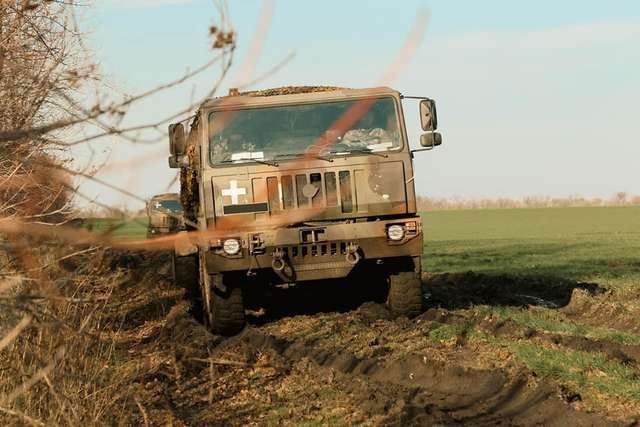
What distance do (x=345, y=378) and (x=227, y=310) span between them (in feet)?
13.0

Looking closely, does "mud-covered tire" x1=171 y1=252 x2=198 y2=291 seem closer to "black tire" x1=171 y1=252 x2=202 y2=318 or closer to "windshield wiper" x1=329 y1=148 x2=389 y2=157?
"black tire" x1=171 y1=252 x2=202 y2=318

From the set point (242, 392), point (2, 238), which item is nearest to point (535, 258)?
point (242, 392)

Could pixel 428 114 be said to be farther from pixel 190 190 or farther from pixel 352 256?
pixel 190 190

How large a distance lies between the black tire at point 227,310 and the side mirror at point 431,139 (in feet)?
9.34

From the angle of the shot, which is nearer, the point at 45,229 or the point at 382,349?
the point at 45,229

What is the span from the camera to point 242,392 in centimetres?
870

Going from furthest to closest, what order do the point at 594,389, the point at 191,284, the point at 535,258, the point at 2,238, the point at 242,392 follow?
the point at 535,258, the point at 191,284, the point at 242,392, the point at 594,389, the point at 2,238

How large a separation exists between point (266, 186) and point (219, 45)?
8.95m

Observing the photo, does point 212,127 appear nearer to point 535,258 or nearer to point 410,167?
point 410,167

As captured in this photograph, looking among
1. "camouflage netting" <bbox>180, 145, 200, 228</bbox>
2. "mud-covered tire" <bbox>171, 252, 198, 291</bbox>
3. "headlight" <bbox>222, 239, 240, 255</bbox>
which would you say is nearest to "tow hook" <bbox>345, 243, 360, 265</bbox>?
"headlight" <bbox>222, 239, 240, 255</bbox>

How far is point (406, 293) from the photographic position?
508 inches

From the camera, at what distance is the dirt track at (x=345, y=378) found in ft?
24.6

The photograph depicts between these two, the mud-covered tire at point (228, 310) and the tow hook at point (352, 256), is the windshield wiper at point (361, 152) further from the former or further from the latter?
the mud-covered tire at point (228, 310)

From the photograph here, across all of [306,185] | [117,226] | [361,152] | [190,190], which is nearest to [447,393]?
[306,185]
